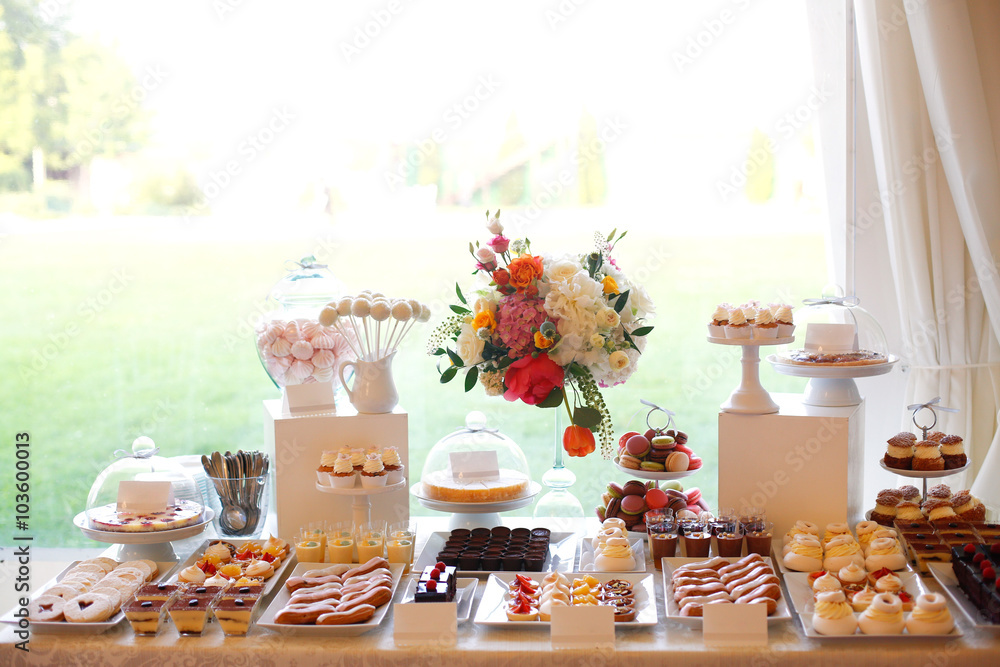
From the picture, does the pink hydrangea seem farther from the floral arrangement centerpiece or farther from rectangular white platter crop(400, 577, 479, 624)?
rectangular white platter crop(400, 577, 479, 624)

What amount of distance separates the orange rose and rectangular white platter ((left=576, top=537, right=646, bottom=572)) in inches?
28.6

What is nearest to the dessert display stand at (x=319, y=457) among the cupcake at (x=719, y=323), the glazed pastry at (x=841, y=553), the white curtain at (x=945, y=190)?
the cupcake at (x=719, y=323)

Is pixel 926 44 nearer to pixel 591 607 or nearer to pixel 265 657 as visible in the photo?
pixel 591 607

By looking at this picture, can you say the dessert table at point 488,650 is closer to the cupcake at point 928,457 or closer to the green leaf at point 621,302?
the cupcake at point 928,457

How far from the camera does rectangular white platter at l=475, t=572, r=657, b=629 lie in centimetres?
182

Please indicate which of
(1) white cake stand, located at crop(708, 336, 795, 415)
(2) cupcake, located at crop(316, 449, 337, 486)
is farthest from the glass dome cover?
(2) cupcake, located at crop(316, 449, 337, 486)

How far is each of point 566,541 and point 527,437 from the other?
2576 mm

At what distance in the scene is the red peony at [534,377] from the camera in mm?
2104

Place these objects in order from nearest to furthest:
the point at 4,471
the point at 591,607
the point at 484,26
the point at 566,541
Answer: the point at 591,607, the point at 566,541, the point at 484,26, the point at 4,471

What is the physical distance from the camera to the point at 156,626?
1.84 meters

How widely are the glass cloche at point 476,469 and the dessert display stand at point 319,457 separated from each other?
0.42 feet

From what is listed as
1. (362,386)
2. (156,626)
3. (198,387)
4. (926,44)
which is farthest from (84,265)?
(926,44)

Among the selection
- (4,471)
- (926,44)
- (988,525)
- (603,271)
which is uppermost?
(926,44)

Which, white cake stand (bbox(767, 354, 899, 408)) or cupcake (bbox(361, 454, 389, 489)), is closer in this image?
cupcake (bbox(361, 454, 389, 489))
